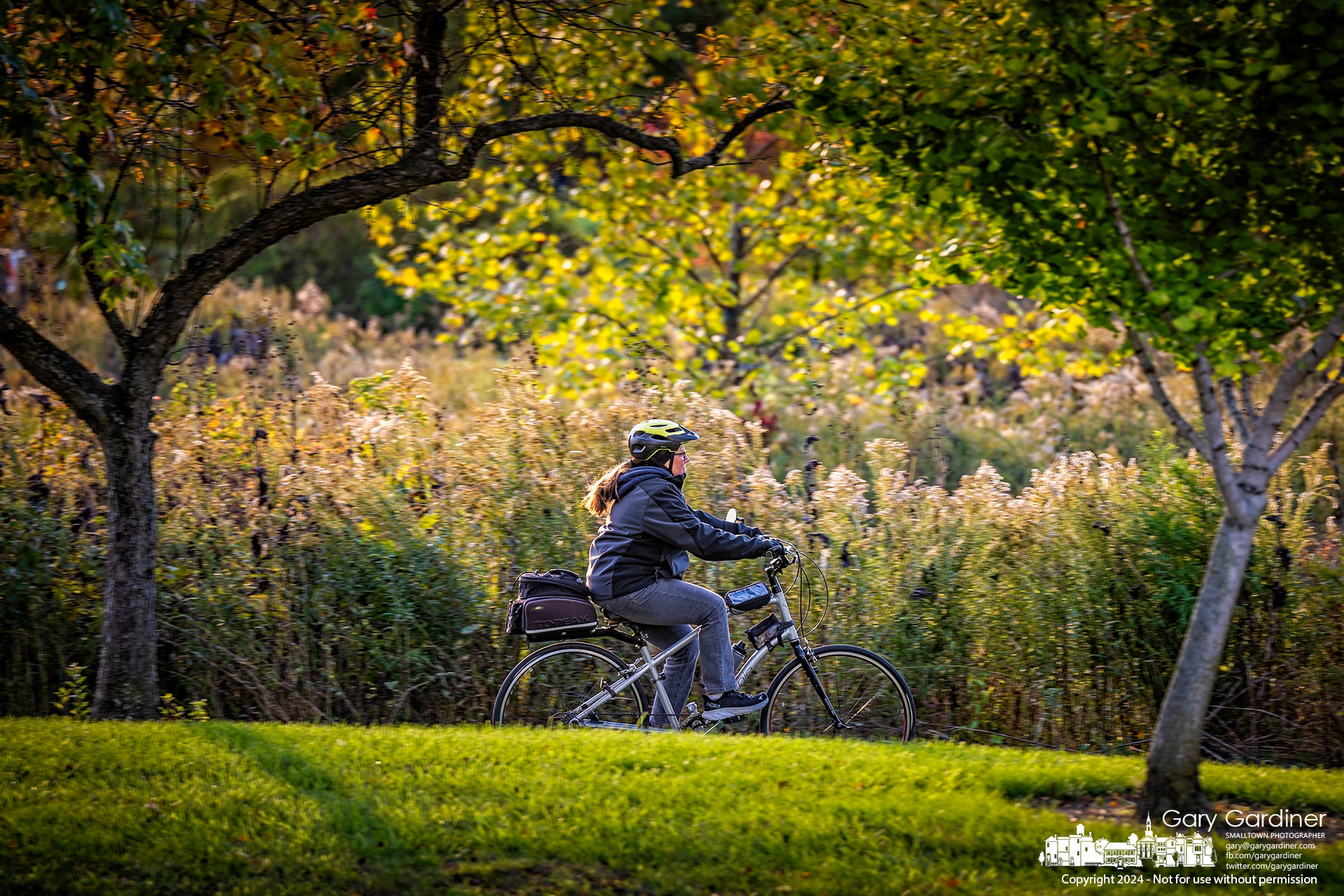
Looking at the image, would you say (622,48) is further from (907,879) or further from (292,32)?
(907,879)

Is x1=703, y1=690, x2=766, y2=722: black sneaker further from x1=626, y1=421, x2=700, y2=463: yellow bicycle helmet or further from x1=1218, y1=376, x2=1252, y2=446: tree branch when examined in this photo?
x1=1218, y1=376, x2=1252, y2=446: tree branch

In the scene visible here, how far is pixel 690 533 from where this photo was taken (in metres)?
5.94

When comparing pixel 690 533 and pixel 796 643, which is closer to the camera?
pixel 690 533

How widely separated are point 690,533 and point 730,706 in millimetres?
1035

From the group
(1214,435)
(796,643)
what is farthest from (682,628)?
(1214,435)

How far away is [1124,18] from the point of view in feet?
19.4

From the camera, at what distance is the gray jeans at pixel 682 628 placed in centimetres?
608

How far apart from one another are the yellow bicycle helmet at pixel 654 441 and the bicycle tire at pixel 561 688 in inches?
45.0

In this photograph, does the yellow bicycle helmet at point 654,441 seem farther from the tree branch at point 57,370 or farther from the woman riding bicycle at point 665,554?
the tree branch at point 57,370

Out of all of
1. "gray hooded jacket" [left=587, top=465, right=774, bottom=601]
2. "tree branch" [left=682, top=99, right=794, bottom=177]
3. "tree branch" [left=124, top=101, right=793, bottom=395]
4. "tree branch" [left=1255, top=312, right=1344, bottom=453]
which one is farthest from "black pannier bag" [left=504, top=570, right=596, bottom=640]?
"tree branch" [left=1255, top=312, right=1344, bottom=453]

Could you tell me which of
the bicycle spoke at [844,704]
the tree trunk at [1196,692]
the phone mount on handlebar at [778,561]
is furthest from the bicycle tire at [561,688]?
the tree trunk at [1196,692]

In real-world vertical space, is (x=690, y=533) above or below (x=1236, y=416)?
below

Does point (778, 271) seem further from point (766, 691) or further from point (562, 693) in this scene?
point (766, 691)

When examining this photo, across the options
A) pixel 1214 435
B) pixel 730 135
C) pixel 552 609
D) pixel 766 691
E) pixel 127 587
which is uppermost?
pixel 730 135
